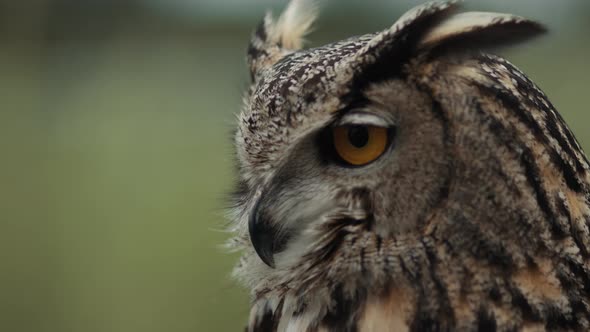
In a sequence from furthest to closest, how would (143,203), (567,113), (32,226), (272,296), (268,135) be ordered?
(143,203) < (567,113) < (32,226) < (272,296) < (268,135)

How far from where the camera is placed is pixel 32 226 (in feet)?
20.8

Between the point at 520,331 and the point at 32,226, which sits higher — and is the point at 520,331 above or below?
below

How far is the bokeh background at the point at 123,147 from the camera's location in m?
5.22

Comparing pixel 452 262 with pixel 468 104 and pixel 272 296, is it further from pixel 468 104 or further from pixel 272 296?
pixel 272 296

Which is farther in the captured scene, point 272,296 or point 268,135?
point 272,296

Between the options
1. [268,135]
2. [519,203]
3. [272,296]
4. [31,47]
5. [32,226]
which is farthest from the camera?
[32,226]

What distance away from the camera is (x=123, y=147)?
9578mm

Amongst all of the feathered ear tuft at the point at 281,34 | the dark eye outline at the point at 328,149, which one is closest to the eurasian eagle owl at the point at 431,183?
the dark eye outline at the point at 328,149

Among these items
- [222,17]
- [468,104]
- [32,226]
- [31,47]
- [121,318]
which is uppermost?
[222,17]

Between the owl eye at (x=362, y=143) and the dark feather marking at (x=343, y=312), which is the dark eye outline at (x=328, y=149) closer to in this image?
the owl eye at (x=362, y=143)

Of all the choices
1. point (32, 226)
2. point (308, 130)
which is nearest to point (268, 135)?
point (308, 130)

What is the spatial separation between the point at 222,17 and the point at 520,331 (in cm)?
797

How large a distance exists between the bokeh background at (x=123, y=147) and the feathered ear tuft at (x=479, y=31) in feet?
7.07

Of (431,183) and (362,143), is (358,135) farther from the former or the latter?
(431,183)
